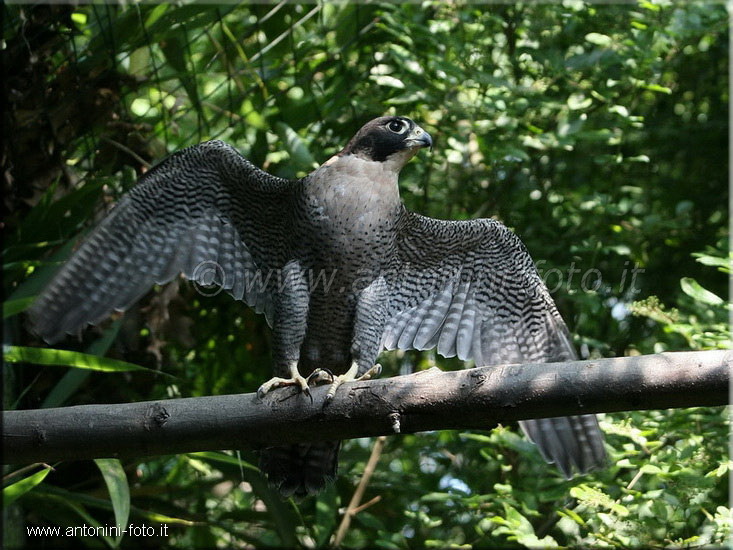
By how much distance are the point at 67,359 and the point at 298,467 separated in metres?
1.08

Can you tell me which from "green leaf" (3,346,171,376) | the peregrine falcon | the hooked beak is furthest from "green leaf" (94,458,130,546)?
the hooked beak

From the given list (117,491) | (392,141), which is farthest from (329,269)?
(117,491)

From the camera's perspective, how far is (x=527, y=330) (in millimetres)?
4094

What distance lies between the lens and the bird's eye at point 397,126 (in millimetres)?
3875

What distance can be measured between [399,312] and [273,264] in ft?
2.12

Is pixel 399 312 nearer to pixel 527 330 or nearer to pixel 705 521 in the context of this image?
pixel 527 330

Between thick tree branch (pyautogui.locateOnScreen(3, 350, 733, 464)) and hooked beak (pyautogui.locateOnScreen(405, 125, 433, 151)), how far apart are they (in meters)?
1.41

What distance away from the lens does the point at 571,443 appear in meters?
3.91

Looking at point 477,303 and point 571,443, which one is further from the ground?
point 477,303

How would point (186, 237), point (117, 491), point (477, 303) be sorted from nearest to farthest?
point (117, 491)
point (186, 237)
point (477, 303)

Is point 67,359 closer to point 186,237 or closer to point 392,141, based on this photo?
point 186,237

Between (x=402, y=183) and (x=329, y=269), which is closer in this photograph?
(x=329, y=269)

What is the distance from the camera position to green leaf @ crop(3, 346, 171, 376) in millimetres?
3584

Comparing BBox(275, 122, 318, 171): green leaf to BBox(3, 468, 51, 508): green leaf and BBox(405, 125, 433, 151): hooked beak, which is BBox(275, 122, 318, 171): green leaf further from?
BBox(3, 468, 51, 508): green leaf
